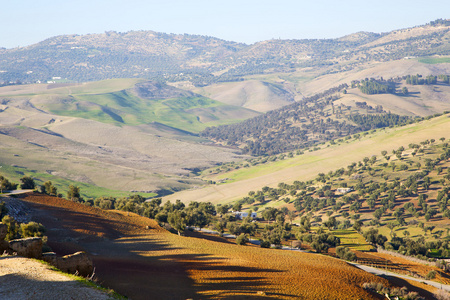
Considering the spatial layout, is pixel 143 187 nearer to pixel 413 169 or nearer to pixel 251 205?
pixel 251 205

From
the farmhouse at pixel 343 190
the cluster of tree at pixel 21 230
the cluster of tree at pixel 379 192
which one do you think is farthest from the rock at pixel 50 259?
the farmhouse at pixel 343 190

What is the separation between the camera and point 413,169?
545 feet

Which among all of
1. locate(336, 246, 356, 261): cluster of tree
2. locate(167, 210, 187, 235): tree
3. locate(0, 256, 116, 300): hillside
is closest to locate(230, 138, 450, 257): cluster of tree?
locate(336, 246, 356, 261): cluster of tree

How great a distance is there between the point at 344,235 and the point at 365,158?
102695 mm

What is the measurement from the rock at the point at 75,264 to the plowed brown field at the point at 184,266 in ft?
6.81

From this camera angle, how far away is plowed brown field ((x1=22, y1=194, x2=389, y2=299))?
3916cm

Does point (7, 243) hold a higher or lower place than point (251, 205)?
higher

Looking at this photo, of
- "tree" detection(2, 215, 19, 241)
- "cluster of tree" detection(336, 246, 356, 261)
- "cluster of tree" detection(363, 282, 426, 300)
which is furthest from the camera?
"cluster of tree" detection(336, 246, 356, 261)

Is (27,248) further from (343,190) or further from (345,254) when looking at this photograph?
(343,190)

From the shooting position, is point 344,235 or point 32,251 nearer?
point 32,251

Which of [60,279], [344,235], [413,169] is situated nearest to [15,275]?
[60,279]

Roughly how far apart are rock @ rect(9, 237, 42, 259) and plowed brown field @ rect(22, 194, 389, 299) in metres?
5.88

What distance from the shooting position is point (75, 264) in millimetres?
34031

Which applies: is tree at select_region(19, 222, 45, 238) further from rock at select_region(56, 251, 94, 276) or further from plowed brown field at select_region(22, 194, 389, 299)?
rock at select_region(56, 251, 94, 276)
